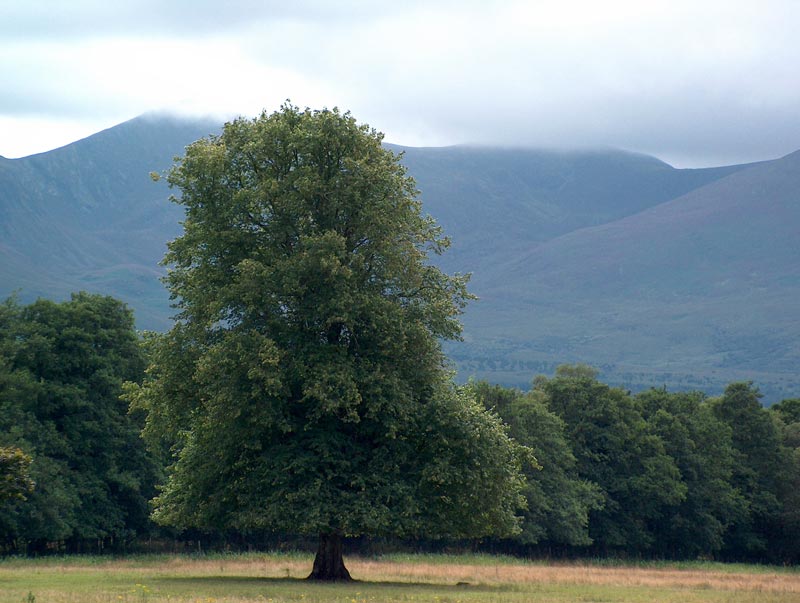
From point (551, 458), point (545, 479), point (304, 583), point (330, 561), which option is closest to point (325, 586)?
point (304, 583)

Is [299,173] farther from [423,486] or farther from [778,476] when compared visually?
[778,476]

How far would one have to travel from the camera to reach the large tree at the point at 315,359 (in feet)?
123

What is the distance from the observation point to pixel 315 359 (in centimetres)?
3819

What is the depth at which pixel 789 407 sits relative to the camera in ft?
368

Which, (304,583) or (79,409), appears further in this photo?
(79,409)

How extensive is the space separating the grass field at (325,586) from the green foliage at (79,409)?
17.1 feet

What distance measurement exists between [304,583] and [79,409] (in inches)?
1227

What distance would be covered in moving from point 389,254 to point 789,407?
83671 millimetres

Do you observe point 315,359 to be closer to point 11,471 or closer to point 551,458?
point 11,471

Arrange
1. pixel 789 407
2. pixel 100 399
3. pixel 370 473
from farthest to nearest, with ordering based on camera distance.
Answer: pixel 789 407
pixel 100 399
pixel 370 473

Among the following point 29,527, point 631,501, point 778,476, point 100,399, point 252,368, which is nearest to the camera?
point 252,368

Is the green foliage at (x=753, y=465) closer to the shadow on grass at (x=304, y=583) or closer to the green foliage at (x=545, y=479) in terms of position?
the green foliage at (x=545, y=479)

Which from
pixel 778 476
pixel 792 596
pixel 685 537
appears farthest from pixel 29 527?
pixel 778 476

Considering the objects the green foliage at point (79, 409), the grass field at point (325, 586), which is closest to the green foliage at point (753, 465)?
the grass field at point (325, 586)
